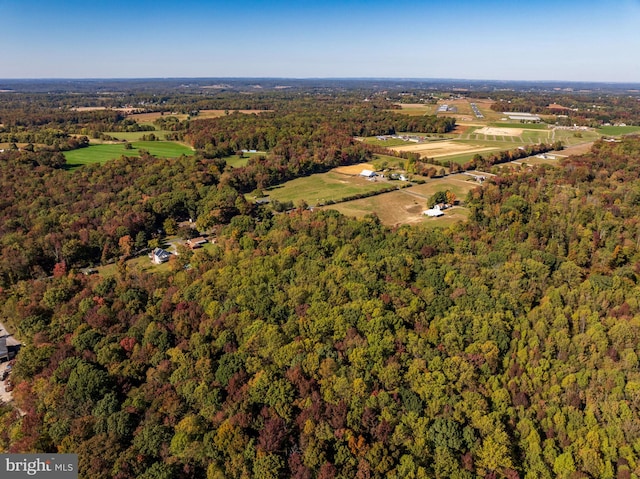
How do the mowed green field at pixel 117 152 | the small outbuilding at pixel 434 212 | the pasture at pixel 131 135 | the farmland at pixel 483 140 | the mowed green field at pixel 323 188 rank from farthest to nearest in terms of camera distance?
the pasture at pixel 131 135 < the farmland at pixel 483 140 < the mowed green field at pixel 117 152 < the mowed green field at pixel 323 188 < the small outbuilding at pixel 434 212

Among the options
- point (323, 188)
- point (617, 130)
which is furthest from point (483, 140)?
point (323, 188)

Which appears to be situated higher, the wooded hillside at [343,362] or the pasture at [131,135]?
the pasture at [131,135]

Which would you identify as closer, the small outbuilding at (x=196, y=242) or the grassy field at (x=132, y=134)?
the small outbuilding at (x=196, y=242)

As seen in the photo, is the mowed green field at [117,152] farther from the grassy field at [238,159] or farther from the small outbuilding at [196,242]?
the small outbuilding at [196,242]

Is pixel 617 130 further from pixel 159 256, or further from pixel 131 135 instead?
pixel 131 135

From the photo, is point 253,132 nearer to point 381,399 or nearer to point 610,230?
point 610,230

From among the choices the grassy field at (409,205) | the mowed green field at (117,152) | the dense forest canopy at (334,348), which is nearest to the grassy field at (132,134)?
the mowed green field at (117,152)

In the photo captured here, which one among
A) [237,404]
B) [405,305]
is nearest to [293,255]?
[405,305]
